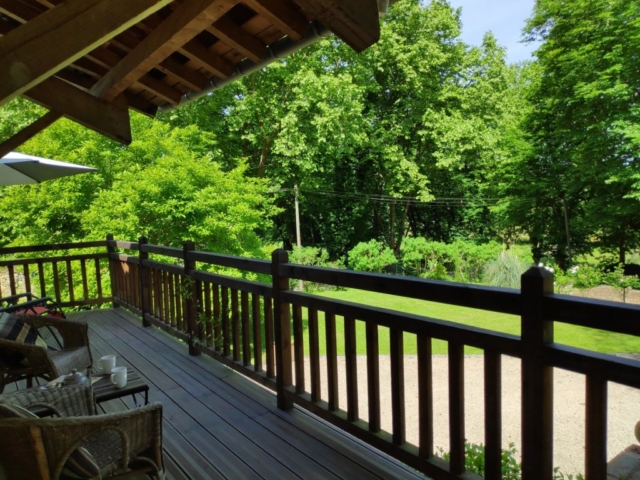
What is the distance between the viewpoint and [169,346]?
13.8 ft

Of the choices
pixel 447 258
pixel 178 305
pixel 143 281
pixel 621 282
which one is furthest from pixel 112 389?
pixel 447 258

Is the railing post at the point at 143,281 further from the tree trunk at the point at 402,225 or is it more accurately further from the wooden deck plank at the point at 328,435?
the tree trunk at the point at 402,225

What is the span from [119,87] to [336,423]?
2761 mm

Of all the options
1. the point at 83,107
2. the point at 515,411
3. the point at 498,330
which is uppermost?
the point at 83,107

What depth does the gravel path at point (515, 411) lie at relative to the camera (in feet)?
16.0

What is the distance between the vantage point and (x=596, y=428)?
52.7 inches

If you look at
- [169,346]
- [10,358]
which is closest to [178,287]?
[169,346]

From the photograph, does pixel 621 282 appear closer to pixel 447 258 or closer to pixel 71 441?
pixel 447 258

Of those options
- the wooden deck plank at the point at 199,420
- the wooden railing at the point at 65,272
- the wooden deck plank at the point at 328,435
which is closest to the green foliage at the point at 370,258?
the wooden railing at the point at 65,272

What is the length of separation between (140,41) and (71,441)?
95.8 inches

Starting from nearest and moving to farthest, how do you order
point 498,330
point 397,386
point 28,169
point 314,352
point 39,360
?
point 397,386, point 314,352, point 39,360, point 28,169, point 498,330

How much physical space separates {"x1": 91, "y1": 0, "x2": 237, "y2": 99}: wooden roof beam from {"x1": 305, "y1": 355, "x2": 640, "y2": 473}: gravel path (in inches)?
172

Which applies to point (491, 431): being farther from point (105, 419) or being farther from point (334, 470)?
point (105, 419)

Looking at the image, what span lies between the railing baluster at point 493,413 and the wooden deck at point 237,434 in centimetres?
51
